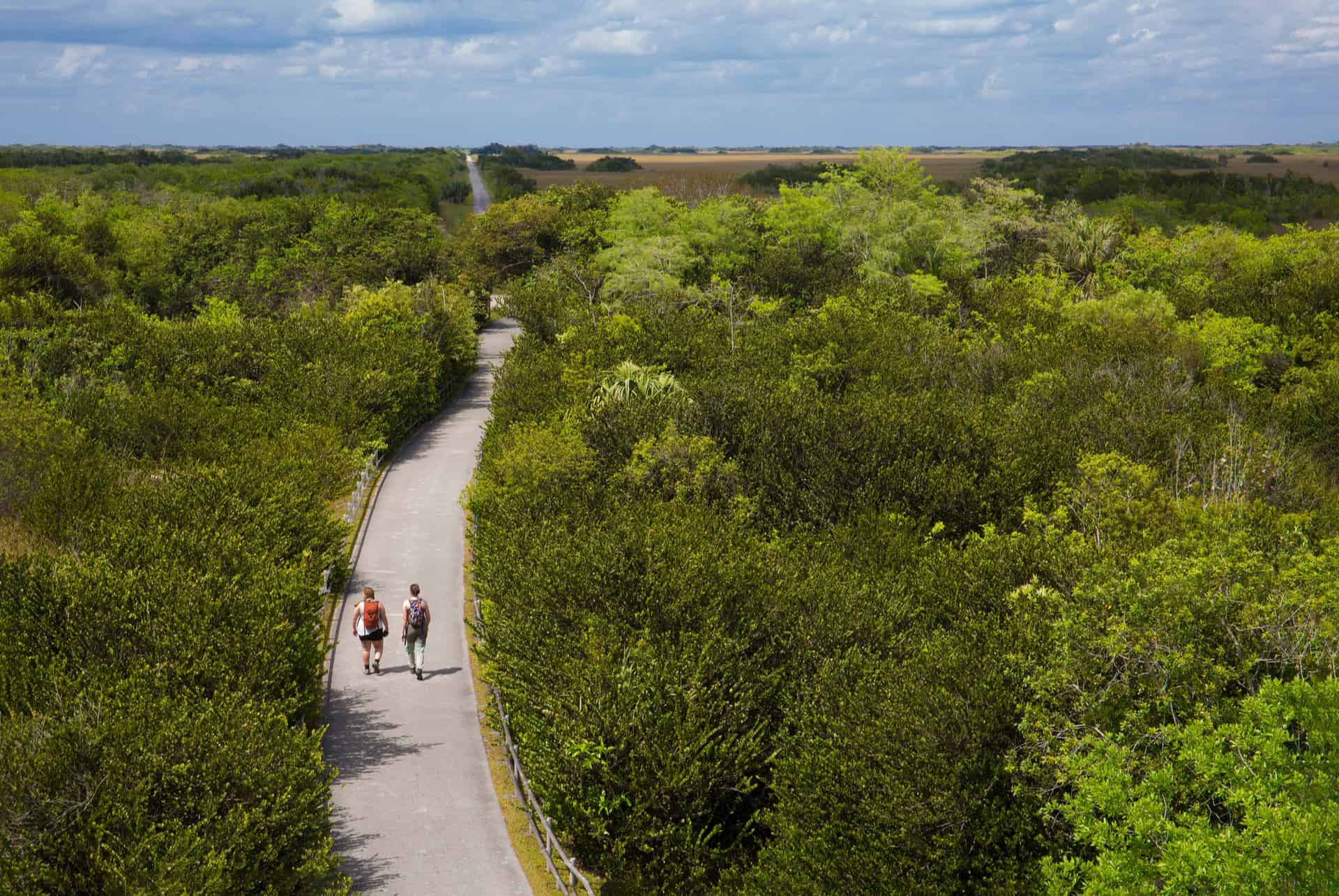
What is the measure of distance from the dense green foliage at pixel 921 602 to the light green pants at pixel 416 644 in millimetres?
1485

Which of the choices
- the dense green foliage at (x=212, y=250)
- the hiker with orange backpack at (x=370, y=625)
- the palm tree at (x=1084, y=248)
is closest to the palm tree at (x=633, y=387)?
the hiker with orange backpack at (x=370, y=625)

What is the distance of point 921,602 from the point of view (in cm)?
2408

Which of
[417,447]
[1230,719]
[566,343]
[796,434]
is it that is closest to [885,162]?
[566,343]

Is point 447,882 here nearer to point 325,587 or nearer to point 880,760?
A: point 880,760

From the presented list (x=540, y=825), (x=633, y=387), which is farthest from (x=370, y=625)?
(x=633, y=387)

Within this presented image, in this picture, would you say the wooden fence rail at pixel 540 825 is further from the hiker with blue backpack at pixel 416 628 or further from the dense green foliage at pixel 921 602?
the hiker with blue backpack at pixel 416 628

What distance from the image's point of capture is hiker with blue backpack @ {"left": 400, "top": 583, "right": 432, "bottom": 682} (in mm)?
23453

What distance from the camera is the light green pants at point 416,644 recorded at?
23.7 metres

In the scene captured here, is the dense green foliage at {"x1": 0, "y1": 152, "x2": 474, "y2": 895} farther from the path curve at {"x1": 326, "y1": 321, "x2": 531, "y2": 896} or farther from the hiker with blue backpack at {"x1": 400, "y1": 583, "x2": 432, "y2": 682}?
the hiker with blue backpack at {"x1": 400, "y1": 583, "x2": 432, "y2": 682}

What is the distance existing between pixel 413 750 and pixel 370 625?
3464 millimetres

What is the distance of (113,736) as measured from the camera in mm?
15773

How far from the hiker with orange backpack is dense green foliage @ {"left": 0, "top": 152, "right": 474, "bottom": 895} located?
33.7 inches

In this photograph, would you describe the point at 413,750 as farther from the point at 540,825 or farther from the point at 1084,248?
the point at 1084,248

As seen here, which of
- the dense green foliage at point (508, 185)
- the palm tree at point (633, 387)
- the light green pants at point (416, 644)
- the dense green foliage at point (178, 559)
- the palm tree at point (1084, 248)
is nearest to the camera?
the dense green foliage at point (178, 559)
